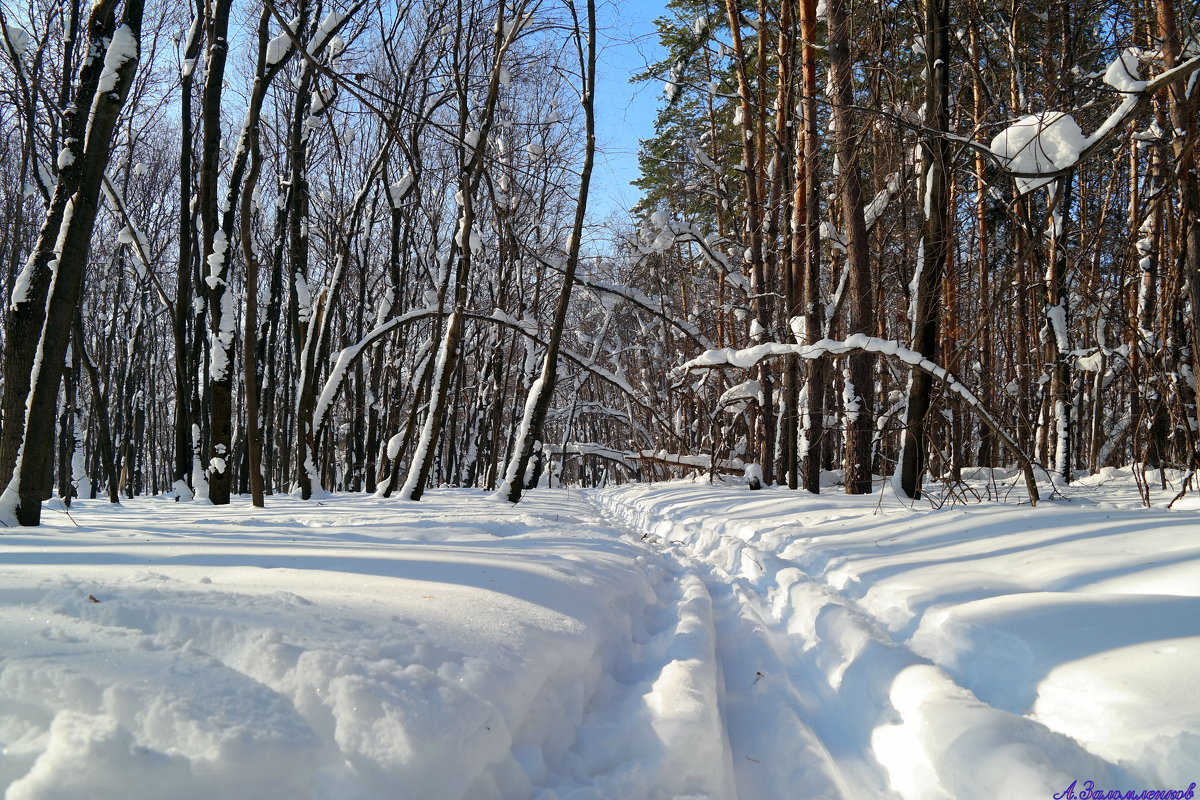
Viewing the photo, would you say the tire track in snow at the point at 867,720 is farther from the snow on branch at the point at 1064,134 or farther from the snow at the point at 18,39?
the snow at the point at 18,39

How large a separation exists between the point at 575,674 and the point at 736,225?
13671 mm

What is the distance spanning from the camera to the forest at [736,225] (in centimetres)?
455

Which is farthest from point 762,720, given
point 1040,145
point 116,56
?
point 116,56

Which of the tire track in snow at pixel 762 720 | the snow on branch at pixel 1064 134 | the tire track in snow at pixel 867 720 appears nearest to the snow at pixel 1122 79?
the snow on branch at pixel 1064 134

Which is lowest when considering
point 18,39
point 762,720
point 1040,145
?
point 762,720

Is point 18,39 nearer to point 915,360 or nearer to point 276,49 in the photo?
point 276,49

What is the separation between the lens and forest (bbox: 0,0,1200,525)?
455 centimetres

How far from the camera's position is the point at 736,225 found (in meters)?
14.6

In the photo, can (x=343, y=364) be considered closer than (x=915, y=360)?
No

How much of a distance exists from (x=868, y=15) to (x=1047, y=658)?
7.28 meters

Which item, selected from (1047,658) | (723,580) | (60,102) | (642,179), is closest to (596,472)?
(642,179)

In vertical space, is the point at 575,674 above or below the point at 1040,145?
below

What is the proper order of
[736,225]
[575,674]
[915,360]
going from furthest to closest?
1. [736,225]
2. [915,360]
3. [575,674]

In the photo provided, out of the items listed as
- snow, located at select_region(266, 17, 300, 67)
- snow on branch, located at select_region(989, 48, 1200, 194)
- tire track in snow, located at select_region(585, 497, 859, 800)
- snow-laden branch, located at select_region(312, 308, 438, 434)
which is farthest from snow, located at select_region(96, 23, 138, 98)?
snow on branch, located at select_region(989, 48, 1200, 194)
